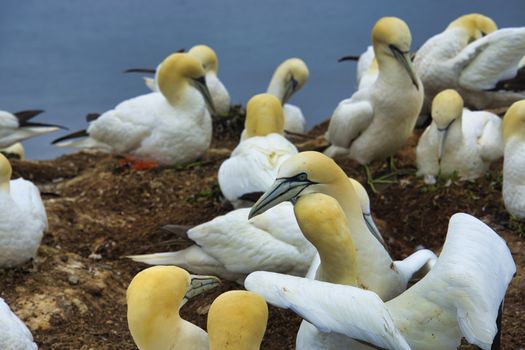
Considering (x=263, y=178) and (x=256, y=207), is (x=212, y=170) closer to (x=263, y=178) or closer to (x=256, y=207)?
(x=263, y=178)

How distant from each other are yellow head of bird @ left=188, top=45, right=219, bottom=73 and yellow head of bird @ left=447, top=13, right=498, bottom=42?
2462 mm

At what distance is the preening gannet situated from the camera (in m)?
4.42

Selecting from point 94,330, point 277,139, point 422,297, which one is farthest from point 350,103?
point 422,297

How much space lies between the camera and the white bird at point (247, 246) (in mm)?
5785

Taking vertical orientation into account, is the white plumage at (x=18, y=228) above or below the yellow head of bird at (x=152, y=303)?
below

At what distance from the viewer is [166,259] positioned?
629 centimetres

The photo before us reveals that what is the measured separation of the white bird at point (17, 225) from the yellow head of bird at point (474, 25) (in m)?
4.73

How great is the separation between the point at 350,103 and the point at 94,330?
10.4ft

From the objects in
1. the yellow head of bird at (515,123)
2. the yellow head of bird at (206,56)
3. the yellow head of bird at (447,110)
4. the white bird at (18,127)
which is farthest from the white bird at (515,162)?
Answer: the yellow head of bird at (206,56)

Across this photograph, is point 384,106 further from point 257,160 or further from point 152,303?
point 152,303

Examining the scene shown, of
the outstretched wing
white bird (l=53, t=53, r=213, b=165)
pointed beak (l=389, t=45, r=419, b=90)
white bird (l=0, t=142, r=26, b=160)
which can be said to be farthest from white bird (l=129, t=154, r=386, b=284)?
white bird (l=0, t=142, r=26, b=160)

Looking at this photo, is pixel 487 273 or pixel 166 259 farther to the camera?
pixel 166 259

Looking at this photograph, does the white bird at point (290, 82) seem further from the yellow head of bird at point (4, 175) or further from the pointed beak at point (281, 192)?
the pointed beak at point (281, 192)

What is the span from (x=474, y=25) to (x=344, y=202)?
511cm
